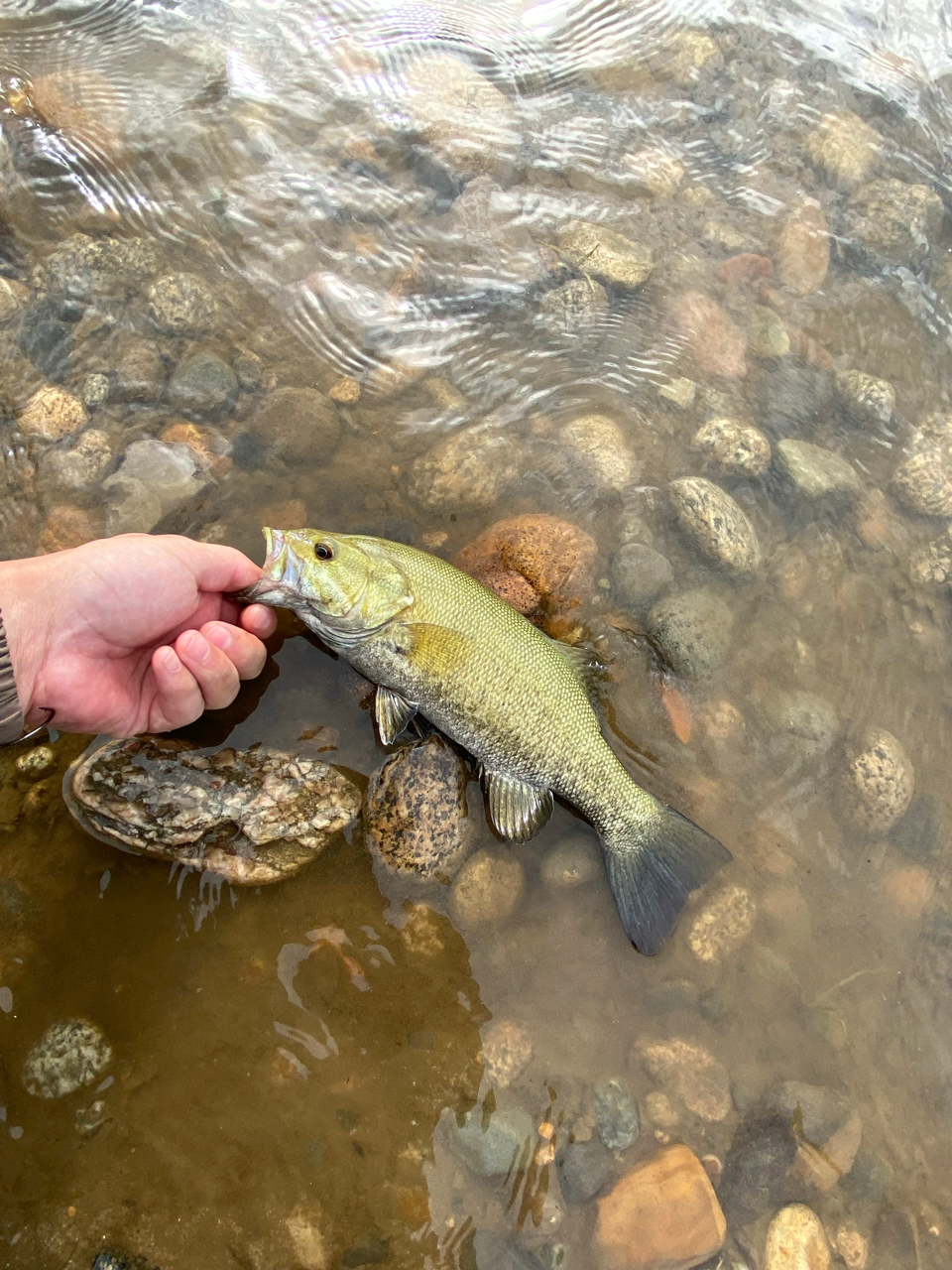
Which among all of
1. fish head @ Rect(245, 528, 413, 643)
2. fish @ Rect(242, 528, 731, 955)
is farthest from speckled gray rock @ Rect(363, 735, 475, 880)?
fish head @ Rect(245, 528, 413, 643)

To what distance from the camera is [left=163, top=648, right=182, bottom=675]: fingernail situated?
3551mm

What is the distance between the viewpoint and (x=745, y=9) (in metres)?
6.57

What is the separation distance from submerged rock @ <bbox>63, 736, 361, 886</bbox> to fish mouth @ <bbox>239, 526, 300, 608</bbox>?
0.90 metres

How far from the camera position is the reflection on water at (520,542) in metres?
3.54

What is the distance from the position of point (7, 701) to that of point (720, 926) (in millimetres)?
3785

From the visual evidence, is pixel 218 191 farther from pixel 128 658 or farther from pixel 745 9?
pixel 745 9

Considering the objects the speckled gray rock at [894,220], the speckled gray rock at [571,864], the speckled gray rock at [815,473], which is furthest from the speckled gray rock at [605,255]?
the speckled gray rock at [571,864]

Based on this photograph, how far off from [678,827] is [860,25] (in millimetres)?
7359

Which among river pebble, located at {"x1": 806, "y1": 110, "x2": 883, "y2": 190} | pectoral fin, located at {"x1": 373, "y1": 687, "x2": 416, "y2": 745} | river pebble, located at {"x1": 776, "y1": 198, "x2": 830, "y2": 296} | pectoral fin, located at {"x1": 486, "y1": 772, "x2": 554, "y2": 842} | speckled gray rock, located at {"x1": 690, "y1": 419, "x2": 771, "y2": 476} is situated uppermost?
river pebble, located at {"x1": 806, "y1": 110, "x2": 883, "y2": 190}

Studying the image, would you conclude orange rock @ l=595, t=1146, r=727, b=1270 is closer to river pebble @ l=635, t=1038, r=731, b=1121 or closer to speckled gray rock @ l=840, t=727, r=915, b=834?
river pebble @ l=635, t=1038, r=731, b=1121

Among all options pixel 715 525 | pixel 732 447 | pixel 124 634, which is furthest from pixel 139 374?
pixel 732 447

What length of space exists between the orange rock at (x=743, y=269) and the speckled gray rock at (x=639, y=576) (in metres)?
2.59

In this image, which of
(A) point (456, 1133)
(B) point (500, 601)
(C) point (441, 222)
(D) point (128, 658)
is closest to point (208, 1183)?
(A) point (456, 1133)

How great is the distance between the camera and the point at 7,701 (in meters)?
3.36
